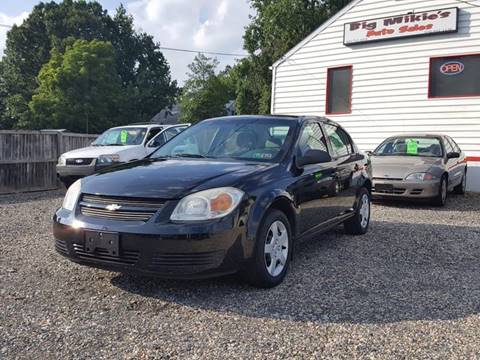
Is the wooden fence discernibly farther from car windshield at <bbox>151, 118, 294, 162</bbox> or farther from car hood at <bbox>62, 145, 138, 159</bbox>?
car windshield at <bbox>151, 118, 294, 162</bbox>

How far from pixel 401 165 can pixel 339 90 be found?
223 inches

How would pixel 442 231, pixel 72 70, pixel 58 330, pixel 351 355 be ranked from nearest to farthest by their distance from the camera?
pixel 351 355 < pixel 58 330 < pixel 442 231 < pixel 72 70

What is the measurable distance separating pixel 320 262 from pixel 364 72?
10.2 meters

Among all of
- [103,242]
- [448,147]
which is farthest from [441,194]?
[103,242]

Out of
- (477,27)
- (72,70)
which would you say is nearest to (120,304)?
(477,27)

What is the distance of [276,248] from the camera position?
4441 mm

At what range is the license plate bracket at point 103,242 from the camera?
12.5ft

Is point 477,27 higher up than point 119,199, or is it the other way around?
point 477,27

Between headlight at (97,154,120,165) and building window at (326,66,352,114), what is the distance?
6.94 metres

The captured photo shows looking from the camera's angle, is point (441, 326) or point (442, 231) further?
point (442, 231)

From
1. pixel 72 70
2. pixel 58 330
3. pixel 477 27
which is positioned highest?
pixel 72 70

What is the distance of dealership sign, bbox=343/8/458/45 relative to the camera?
501 inches

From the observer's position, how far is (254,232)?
4.05 metres

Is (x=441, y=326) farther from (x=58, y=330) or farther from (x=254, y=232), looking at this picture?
(x=58, y=330)
